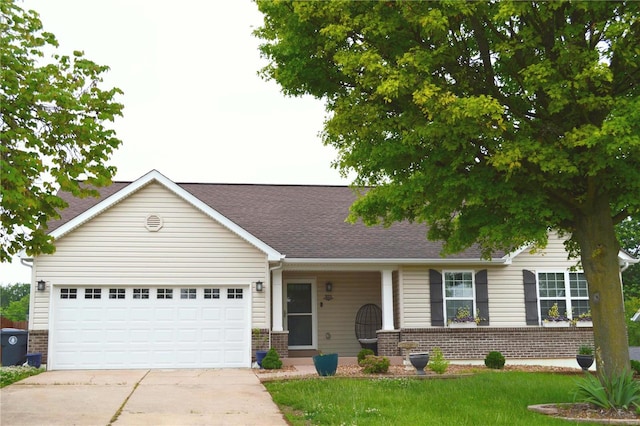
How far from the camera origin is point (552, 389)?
1295 centimetres

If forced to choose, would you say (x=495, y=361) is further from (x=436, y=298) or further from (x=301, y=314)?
(x=301, y=314)

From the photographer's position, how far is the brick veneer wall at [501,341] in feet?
65.1

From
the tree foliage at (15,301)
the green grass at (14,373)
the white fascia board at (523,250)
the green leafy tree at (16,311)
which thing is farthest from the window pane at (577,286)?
the green leafy tree at (16,311)

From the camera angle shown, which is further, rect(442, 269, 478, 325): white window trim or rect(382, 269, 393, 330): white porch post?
rect(442, 269, 478, 325): white window trim

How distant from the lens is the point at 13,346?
59.3 feet

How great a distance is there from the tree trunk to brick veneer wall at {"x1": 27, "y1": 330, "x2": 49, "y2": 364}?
13.0m

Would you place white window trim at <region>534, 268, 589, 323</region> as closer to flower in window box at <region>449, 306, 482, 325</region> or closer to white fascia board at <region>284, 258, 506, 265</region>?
white fascia board at <region>284, 258, 506, 265</region>

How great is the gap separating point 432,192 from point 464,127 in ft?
5.08

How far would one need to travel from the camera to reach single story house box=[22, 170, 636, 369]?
714 inches

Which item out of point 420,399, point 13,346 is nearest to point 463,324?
point 420,399

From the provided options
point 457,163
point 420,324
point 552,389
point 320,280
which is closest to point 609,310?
point 552,389

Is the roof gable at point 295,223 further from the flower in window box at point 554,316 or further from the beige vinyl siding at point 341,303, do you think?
the flower in window box at point 554,316

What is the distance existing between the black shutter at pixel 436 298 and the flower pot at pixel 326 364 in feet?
18.5

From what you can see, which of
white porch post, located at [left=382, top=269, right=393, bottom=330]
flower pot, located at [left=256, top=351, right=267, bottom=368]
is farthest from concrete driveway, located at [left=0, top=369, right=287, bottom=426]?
white porch post, located at [left=382, top=269, right=393, bottom=330]
